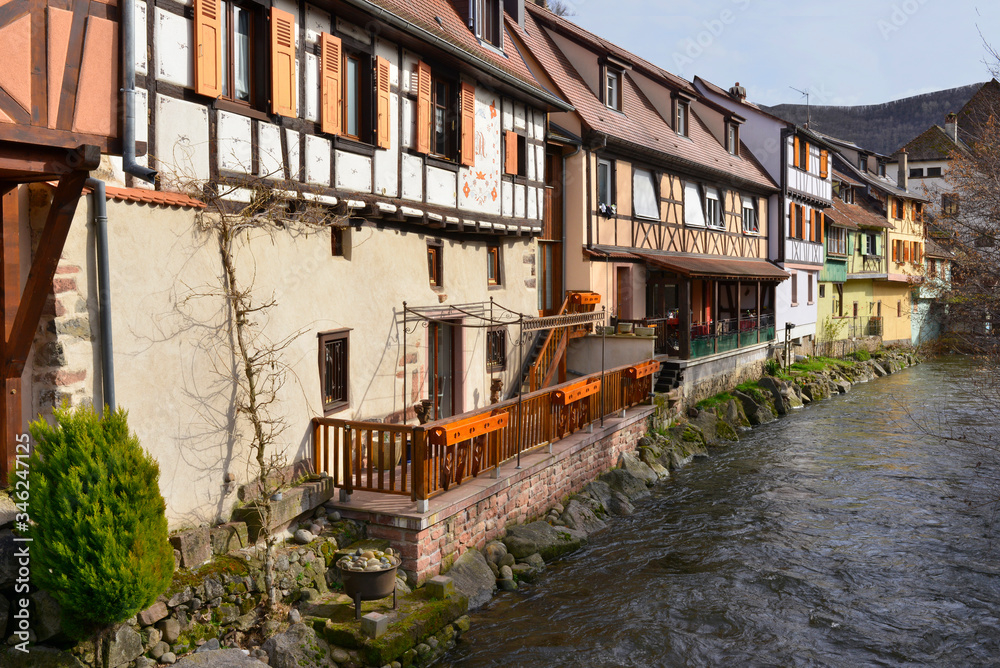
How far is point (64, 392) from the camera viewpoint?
6.73m

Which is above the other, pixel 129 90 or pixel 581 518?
pixel 129 90

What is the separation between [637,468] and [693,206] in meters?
11.0

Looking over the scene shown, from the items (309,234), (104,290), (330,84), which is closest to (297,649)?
(104,290)

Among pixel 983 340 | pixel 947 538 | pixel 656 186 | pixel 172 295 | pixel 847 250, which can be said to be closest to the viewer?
pixel 172 295

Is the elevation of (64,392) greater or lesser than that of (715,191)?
lesser

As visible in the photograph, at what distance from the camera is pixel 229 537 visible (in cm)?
801

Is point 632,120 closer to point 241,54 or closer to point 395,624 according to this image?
point 241,54

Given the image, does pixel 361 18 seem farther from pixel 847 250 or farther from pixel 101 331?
pixel 847 250

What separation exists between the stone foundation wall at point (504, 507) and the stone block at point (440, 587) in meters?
0.26

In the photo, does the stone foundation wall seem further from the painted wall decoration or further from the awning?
the awning

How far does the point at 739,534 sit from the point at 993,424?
11531mm

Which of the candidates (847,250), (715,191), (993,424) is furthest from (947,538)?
(847,250)

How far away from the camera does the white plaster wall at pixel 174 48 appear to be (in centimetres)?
752

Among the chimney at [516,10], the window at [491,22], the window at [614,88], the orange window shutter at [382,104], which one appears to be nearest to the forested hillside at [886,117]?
the window at [614,88]
